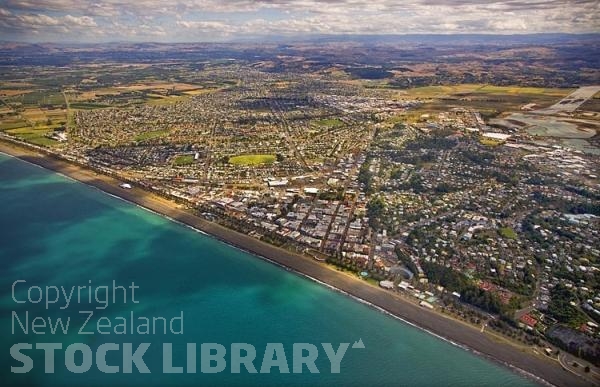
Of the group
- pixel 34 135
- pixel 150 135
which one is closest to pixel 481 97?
pixel 150 135

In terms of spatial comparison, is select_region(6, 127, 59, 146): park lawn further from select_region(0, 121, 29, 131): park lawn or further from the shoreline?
the shoreline

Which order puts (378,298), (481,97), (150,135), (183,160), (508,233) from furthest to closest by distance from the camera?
(481,97)
(150,135)
(183,160)
(508,233)
(378,298)

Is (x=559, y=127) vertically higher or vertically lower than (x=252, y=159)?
higher

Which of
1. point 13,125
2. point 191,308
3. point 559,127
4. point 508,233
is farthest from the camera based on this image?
point 13,125

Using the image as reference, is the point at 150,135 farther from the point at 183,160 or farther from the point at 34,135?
the point at 34,135

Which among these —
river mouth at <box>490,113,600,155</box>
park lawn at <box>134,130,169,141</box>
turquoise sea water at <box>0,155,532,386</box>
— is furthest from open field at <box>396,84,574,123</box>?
turquoise sea water at <box>0,155,532,386</box>

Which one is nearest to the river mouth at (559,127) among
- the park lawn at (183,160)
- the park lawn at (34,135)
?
the park lawn at (183,160)

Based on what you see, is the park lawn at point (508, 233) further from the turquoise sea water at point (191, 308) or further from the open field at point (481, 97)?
the open field at point (481, 97)
